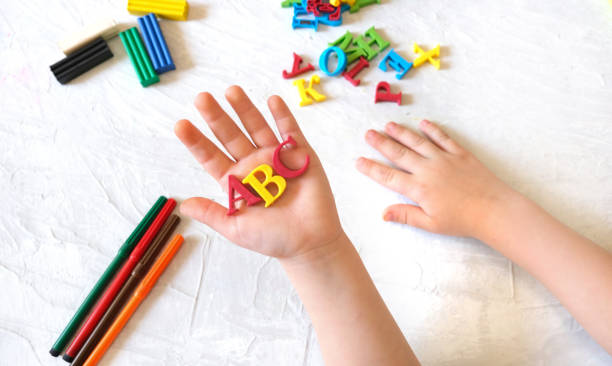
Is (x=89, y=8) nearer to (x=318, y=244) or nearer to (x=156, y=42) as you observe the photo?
(x=156, y=42)

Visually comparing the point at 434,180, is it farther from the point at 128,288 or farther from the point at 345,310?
the point at 128,288

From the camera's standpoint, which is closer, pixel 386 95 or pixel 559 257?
pixel 559 257

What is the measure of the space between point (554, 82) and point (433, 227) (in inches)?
13.8

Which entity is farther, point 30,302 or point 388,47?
point 388,47

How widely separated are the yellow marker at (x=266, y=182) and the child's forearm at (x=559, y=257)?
29 cm

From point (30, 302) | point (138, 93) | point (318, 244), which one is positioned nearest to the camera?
point (318, 244)

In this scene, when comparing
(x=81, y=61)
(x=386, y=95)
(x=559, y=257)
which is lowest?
(x=559, y=257)

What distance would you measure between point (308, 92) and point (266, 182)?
0.90 feet

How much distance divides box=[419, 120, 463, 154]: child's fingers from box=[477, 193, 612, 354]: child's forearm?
111mm

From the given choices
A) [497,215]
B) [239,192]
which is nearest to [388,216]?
[497,215]

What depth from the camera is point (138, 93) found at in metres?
0.71

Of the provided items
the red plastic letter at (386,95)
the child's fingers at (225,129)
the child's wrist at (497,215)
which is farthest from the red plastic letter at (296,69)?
the child's wrist at (497,215)

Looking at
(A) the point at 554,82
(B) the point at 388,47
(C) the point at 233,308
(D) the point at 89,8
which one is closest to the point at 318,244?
(C) the point at 233,308

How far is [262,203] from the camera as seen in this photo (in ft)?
1.58
